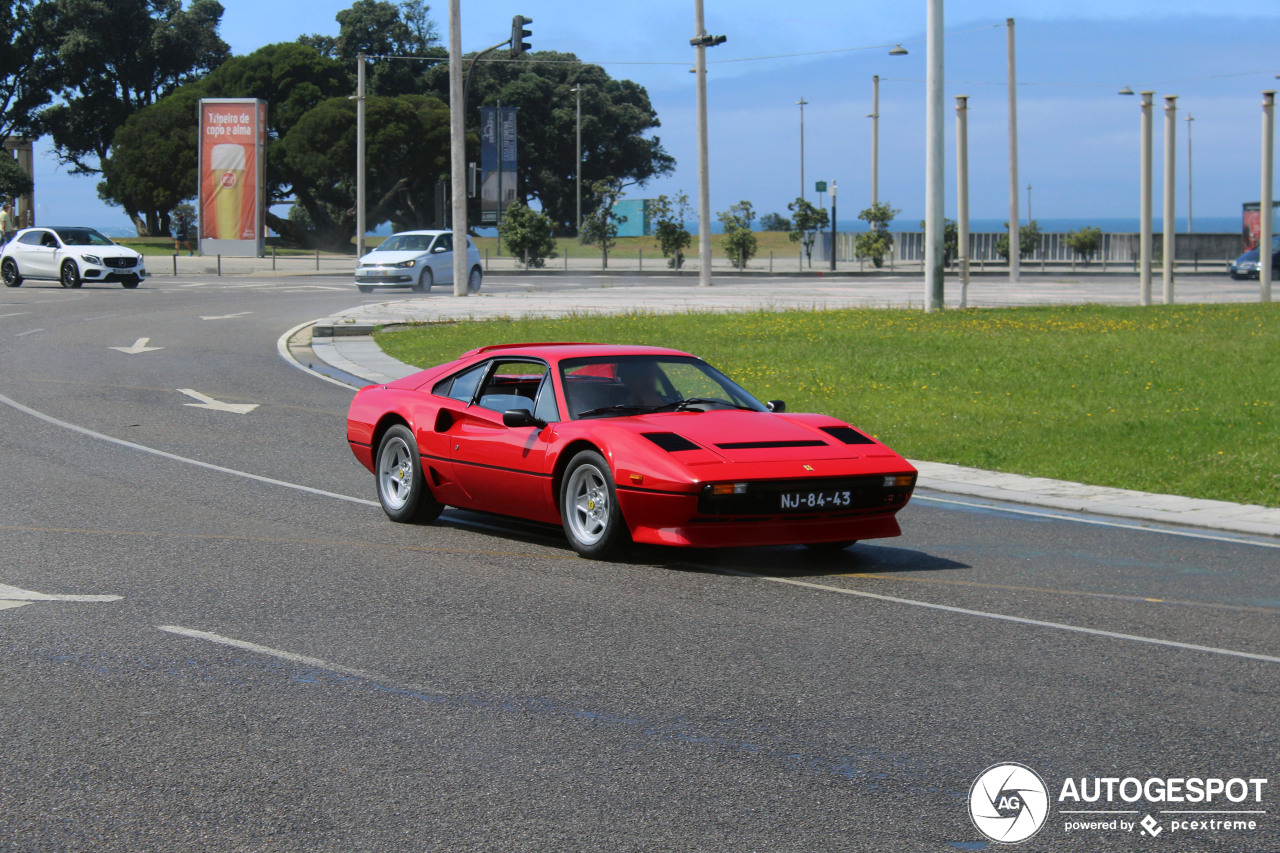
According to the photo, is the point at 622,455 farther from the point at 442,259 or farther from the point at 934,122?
the point at 442,259

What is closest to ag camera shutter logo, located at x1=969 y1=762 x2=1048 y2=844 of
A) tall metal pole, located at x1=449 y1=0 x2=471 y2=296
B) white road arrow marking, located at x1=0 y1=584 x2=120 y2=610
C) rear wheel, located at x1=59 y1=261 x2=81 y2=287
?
white road arrow marking, located at x1=0 y1=584 x2=120 y2=610

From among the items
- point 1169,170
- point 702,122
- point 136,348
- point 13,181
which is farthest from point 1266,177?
point 13,181

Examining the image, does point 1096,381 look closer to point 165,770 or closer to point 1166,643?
point 1166,643

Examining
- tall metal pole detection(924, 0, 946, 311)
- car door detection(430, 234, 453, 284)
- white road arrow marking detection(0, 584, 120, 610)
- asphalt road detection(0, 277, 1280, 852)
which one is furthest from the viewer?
car door detection(430, 234, 453, 284)

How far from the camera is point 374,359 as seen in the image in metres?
22.2

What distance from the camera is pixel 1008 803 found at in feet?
14.9

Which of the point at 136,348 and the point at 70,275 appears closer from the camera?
the point at 136,348

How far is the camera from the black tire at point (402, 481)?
979 centimetres

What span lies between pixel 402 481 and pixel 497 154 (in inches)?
2683

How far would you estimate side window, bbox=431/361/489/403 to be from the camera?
975 cm

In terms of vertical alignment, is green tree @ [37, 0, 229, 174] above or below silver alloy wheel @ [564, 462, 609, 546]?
above

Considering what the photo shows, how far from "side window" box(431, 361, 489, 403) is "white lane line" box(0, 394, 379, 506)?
1.26 metres

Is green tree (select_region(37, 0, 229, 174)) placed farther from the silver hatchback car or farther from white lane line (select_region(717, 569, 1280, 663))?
white lane line (select_region(717, 569, 1280, 663))

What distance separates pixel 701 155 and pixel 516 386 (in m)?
36.1
